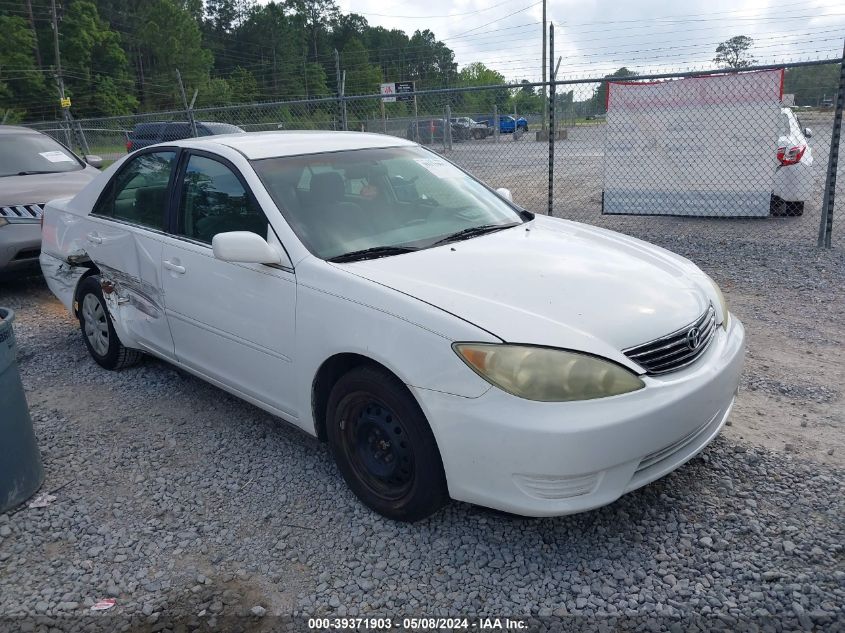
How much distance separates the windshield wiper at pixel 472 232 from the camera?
11.5 ft

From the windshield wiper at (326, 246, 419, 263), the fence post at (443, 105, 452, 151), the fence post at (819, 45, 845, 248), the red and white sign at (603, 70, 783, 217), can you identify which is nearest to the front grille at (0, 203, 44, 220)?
the windshield wiper at (326, 246, 419, 263)

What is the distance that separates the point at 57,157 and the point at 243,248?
630 centimetres

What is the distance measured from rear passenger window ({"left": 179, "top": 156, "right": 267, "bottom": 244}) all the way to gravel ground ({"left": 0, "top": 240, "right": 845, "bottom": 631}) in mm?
1146

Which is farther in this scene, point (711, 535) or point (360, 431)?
point (360, 431)

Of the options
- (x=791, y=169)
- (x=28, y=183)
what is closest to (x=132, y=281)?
(x=28, y=183)

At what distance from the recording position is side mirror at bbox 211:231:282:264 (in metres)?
3.19

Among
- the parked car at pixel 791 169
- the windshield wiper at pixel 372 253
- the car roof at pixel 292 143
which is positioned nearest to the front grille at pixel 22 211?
the car roof at pixel 292 143

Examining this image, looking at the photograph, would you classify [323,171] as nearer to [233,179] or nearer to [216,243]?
[233,179]

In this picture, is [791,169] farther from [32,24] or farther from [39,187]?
[32,24]

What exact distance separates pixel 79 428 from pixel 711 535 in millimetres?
3448

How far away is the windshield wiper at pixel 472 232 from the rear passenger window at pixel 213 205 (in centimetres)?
88

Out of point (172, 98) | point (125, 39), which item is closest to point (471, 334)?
point (172, 98)

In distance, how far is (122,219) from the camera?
179 inches

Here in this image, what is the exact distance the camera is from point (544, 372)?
253 centimetres
